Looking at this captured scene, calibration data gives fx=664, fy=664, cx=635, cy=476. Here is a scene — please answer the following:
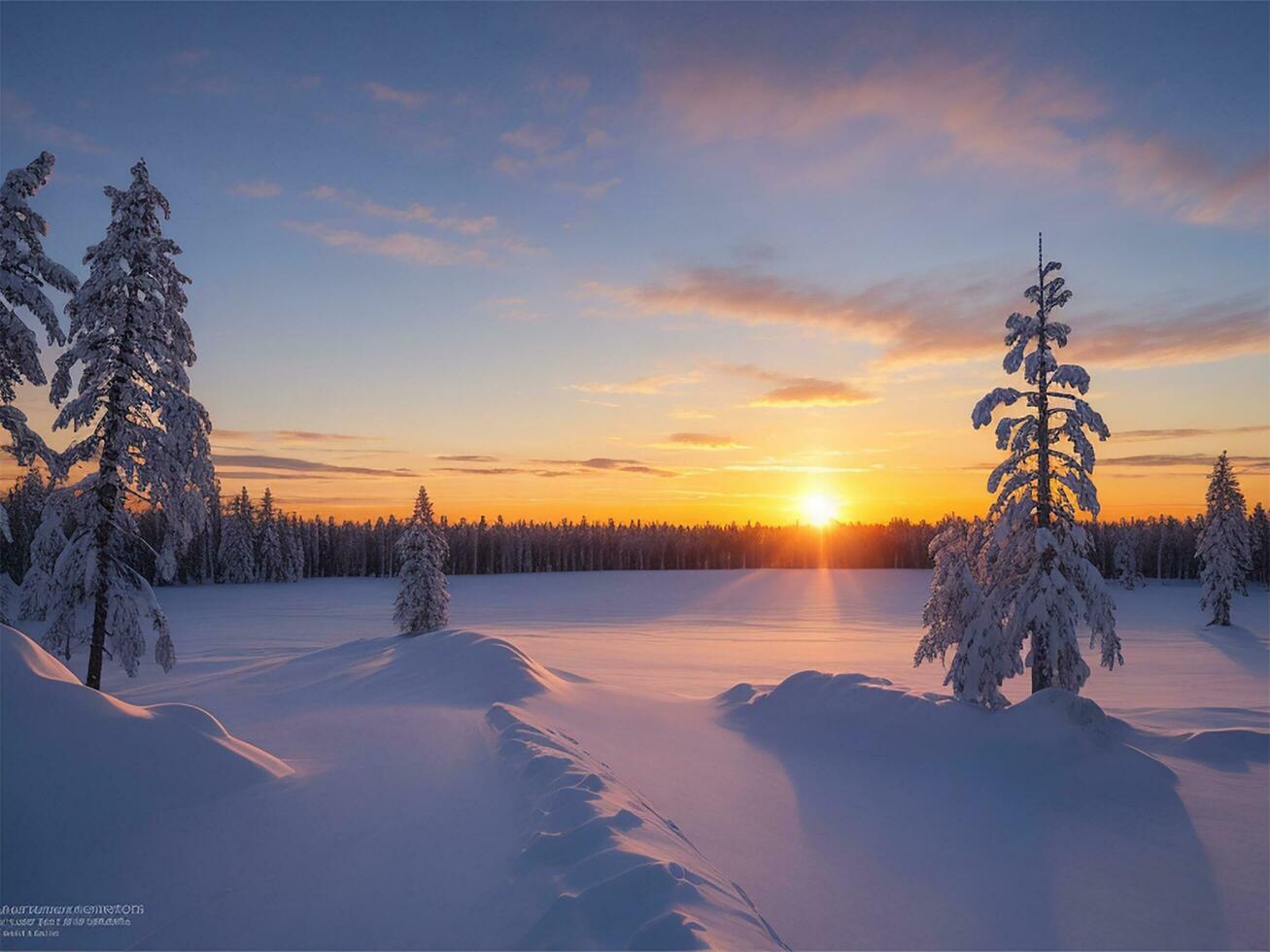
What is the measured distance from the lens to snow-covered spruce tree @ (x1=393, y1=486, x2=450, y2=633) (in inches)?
1524

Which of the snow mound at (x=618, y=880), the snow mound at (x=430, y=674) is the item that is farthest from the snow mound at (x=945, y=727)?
the snow mound at (x=618, y=880)

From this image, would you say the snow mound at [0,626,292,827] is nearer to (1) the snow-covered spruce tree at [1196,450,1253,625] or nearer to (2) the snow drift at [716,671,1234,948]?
(2) the snow drift at [716,671,1234,948]

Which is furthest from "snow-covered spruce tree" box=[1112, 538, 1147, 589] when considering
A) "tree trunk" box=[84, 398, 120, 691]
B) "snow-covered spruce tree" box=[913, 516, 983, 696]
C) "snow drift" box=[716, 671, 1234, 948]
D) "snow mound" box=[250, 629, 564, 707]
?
"tree trunk" box=[84, 398, 120, 691]

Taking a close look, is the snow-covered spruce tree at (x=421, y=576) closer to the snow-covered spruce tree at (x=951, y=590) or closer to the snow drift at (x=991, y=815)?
the snow drift at (x=991, y=815)

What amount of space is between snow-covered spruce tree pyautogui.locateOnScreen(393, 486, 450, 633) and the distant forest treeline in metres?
50.4

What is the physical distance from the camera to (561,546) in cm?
14138

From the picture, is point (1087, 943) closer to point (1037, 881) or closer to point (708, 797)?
point (1037, 881)

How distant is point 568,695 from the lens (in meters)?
18.5

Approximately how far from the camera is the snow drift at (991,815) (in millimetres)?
9188

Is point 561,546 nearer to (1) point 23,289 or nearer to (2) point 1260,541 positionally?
(2) point 1260,541

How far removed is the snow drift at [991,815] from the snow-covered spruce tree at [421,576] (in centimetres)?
2427

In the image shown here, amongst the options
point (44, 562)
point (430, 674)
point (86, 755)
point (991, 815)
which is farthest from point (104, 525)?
point (991, 815)

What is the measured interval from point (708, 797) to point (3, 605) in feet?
60.1

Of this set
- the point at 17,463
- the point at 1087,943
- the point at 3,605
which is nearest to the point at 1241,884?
the point at 1087,943
